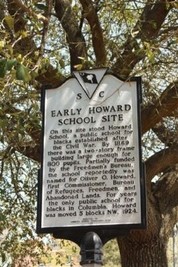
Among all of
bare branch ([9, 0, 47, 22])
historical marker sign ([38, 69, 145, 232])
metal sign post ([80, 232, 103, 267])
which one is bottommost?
metal sign post ([80, 232, 103, 267])

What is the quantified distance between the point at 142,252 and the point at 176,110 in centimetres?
235

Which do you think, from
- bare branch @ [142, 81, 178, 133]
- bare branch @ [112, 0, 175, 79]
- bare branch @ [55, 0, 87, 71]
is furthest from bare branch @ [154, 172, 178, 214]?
bare branch @ [55, 0, 87, 71]

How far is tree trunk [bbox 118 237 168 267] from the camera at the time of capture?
27.4 ft

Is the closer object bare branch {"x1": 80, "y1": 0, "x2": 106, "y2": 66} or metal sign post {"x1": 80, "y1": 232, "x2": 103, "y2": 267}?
metal sign post {"x1": 80, "y1": 232, "x2": 103, "y2": 267}

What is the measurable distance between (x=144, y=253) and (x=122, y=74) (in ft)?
9.84

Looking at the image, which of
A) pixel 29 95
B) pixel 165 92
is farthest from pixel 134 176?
pixel 165 92

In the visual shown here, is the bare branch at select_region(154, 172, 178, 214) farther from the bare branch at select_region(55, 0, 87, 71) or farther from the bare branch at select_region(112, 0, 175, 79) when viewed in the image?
the bare branch at select_region(55, 0, 87, 71)

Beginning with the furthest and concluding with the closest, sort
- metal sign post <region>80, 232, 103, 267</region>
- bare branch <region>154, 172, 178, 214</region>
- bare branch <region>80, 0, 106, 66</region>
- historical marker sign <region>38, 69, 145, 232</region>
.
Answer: bare branch <region>154, 172, 178, 214</region> < bare branch <region>80, 0, 106, 66</region> < historical marker sign <region>38, 69, 145, 232</region> < metal sign post <region>80, 232, 103, 267</region>

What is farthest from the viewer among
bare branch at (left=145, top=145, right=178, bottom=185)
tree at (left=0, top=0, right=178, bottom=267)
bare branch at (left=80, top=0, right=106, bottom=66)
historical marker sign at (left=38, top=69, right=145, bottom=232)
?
bare branch at (left=145, top=145, right=178, bottom=185)

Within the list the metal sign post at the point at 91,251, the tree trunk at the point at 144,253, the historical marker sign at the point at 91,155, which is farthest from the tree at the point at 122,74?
the metal sign post at the point at 91,251

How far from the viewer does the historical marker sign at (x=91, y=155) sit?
4934mm

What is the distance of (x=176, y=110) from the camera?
792cm

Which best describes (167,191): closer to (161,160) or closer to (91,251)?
(161,160)

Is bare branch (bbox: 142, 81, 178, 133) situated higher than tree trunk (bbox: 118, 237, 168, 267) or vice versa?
bare branch (bbox: 142, 81, 178, 133)
